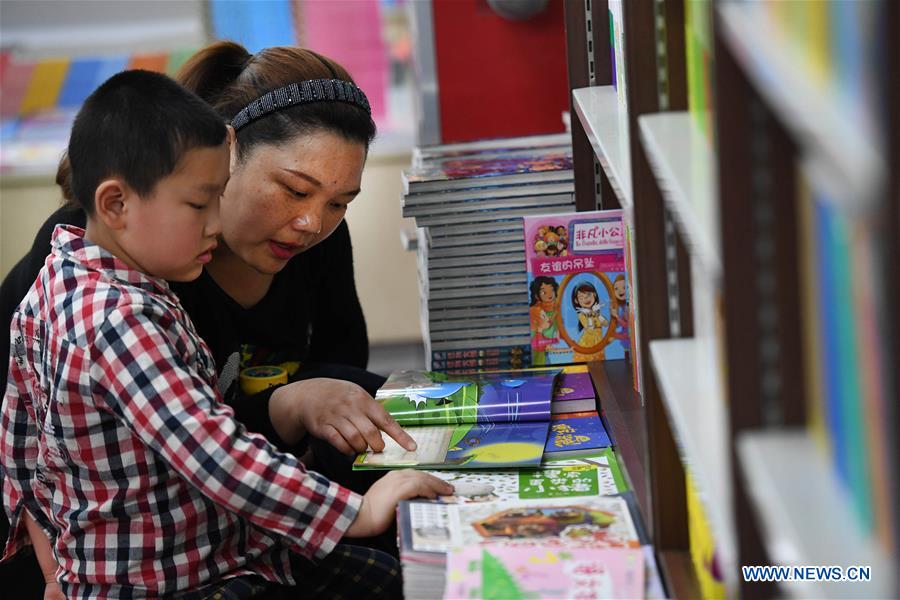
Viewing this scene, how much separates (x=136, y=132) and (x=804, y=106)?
110 centimetres

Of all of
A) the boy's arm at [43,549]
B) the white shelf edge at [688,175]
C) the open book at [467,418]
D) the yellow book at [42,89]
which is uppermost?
the yellow book at [42,89]

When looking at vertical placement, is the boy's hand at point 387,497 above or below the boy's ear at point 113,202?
below

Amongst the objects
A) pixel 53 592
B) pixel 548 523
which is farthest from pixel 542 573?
pixel 53 592

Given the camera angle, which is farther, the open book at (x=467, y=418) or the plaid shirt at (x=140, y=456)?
the open book at (x=467, y=418)

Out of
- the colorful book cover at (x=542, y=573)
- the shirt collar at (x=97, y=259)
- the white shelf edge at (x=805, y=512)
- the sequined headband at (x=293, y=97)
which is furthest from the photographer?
the sequined headband at (x=293, y=97)

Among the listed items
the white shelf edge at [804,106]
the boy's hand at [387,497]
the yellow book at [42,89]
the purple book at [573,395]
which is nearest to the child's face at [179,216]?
the boy's hand at [387,497]

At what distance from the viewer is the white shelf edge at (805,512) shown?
60cm

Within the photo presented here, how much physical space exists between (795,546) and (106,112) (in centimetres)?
115

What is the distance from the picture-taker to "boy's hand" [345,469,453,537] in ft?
4.61

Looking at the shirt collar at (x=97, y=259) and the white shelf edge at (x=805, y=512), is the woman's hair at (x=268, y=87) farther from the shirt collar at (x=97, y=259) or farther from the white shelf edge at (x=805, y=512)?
the white shelf edge at (x=805, y=512)

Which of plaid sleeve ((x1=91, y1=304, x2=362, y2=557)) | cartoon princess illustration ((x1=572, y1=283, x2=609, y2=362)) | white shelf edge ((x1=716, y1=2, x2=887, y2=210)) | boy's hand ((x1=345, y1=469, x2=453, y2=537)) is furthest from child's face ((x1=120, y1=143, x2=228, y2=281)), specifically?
white shelf edge ((x1=716, y1=2, x2=887, y2=210))

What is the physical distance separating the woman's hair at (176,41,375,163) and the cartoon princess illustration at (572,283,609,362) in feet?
1.48

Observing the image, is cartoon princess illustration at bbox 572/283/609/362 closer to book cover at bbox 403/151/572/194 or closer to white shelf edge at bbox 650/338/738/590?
book cover at bbox 403/151/572/194

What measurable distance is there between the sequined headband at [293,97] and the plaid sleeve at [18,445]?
0.53 metres
